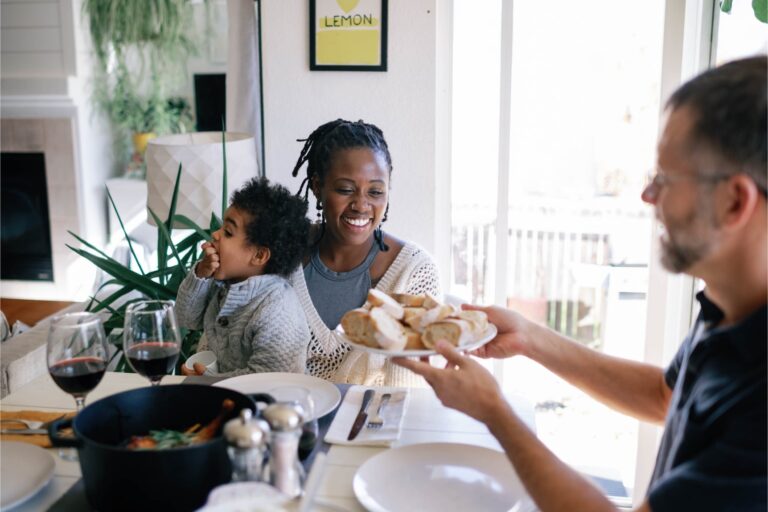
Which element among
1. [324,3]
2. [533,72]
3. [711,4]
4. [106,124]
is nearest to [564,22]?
[533,72]

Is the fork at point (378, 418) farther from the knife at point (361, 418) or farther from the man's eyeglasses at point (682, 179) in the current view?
the man's eyeglasses at point (682, 179)

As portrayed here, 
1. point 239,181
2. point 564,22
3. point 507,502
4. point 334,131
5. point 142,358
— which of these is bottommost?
point 507,502

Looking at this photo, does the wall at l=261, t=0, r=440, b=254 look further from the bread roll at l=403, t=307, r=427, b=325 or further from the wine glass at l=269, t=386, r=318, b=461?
the wine glass at l=269, t=386, r=318, b=461

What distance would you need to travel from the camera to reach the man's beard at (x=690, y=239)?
0.93 metres

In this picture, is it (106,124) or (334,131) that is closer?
(334,131)

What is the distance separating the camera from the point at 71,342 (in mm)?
1150

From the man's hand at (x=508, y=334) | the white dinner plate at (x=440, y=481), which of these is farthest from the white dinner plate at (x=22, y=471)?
the man's hand at (x=508, y=334)

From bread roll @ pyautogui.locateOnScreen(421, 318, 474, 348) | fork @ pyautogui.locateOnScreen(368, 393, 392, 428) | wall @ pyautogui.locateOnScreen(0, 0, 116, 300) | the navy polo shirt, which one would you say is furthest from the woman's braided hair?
wall @ pyautogui.locateOnScreen(0, 0, 116, 300)

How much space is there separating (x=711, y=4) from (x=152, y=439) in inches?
90.1

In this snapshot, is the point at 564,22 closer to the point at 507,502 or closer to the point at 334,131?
the point at 334,131

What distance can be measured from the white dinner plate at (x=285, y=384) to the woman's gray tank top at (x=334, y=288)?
21.2 inches

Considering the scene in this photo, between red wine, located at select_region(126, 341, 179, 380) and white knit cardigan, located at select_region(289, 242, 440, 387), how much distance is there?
708 mm

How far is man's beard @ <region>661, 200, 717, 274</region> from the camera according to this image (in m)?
0.93

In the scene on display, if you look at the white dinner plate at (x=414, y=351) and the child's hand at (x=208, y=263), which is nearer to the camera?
the white dinner plate at (x=414, y=351)
